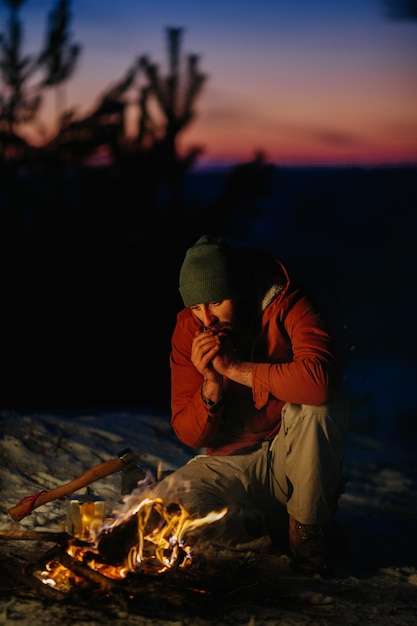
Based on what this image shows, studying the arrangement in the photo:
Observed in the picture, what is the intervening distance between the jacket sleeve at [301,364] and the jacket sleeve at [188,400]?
26 centimetres

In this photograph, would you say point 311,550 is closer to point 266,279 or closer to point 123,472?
point 123,472

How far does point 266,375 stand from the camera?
4.07 meters

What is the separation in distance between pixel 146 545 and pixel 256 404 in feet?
2.67

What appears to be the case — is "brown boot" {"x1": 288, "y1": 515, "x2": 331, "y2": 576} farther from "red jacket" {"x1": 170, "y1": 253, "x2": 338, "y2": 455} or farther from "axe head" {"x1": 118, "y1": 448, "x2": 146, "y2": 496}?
"axe head" {"x1": 118, "y1": 448, "x2": 146, "y2": 496}

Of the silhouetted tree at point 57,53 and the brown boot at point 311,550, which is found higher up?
the silhouetted tree at point 57,53

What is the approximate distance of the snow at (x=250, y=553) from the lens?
11.4ft

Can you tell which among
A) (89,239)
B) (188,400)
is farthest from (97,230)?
(188,400)

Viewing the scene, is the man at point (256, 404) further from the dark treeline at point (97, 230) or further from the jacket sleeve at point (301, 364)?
the dark treeline at point (97, 230)

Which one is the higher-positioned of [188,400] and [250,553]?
[188,400]

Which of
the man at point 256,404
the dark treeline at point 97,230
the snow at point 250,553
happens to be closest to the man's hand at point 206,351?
the man at point 256,404

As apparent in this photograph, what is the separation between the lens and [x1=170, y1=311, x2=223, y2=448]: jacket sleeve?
4297 mm

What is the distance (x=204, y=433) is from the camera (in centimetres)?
432

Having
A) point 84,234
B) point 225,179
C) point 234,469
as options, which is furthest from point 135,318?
point 234,469

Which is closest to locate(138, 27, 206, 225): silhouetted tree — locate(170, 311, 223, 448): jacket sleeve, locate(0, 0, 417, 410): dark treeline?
locate(0, 0, 417, 410): dark treeline
